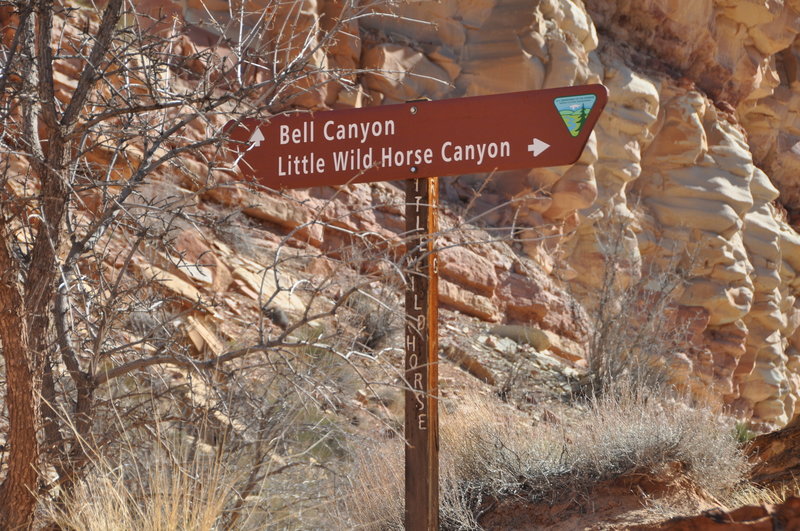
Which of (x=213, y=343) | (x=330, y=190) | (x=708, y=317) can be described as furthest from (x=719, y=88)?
(x=213, y=343)

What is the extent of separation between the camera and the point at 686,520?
285 centimetres

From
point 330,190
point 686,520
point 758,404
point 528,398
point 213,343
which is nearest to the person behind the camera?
point 686,520

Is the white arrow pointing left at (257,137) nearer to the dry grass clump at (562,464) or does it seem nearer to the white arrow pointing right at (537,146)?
the white arrow pointing right at (537,146)

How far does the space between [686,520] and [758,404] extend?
59.8ft

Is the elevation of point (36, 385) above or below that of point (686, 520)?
above

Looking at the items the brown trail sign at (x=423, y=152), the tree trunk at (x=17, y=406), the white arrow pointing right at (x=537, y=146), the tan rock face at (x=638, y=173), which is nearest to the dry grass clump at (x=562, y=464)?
the brown trail sign at (x=423, y=152)

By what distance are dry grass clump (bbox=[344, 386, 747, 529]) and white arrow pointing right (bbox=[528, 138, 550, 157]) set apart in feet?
6.26

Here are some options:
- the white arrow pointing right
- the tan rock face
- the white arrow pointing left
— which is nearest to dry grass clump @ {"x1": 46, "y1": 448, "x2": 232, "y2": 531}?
the white arrow pointing left

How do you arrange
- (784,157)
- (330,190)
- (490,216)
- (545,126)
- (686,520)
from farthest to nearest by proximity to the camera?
1. (784,157)
2. (490,216)
3. (330,190)
4. (545,126)
5. (686,520)

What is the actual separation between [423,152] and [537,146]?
0.49 metres

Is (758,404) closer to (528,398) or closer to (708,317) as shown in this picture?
(708,317)

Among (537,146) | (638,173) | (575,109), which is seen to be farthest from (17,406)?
(638,173)

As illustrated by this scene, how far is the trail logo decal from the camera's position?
11.9 ft

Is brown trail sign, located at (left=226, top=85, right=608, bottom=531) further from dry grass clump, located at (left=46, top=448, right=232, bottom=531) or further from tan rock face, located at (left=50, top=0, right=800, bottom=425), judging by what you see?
tan rock face, located at (left=50, top=0, right=800, bottom=425)
